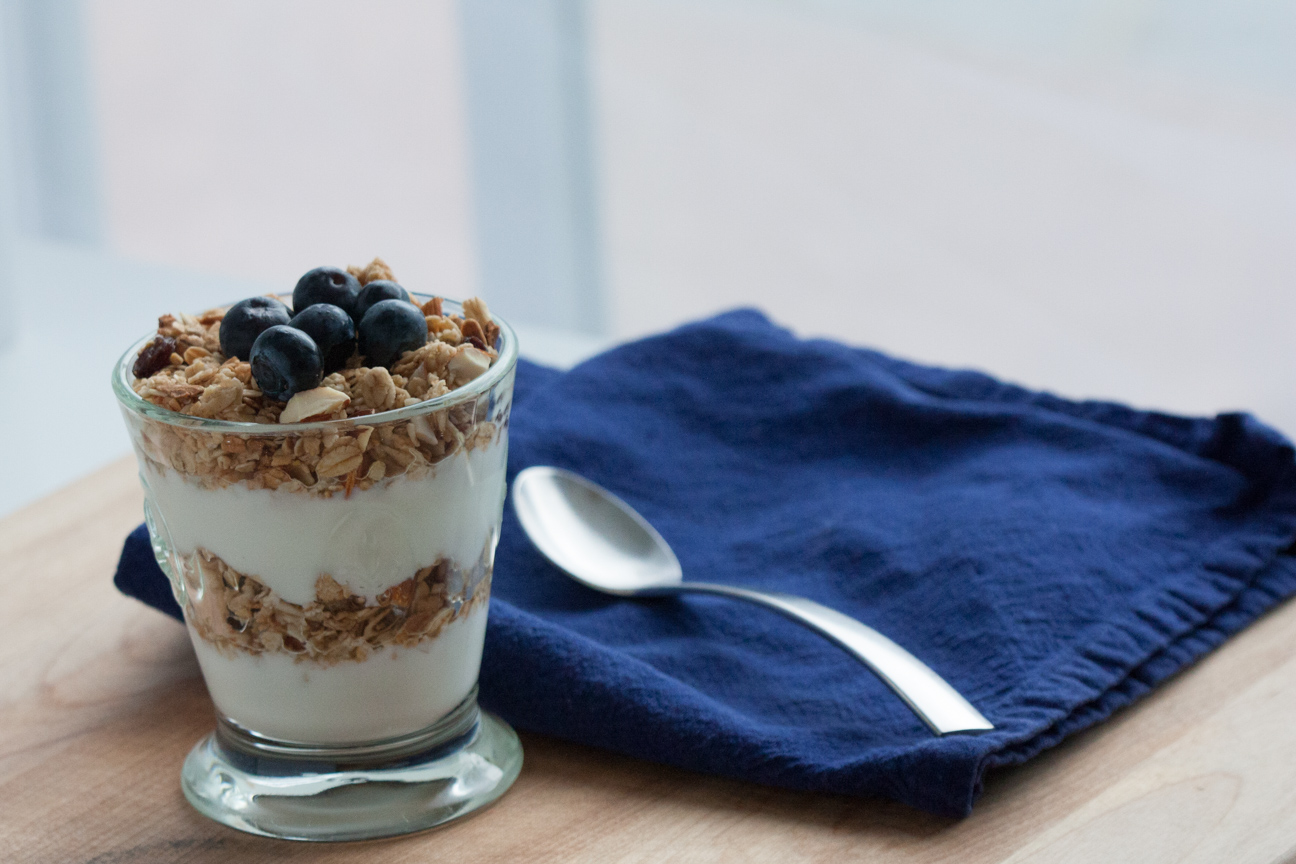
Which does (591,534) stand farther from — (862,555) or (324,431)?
(324,431)

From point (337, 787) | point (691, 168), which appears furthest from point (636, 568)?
point (691, 168)

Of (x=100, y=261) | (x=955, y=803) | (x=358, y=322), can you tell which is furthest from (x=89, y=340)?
(x=955, y=803)

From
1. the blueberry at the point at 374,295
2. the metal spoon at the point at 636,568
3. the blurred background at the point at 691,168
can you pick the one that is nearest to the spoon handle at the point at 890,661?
the metal spoon at the point at 636,568

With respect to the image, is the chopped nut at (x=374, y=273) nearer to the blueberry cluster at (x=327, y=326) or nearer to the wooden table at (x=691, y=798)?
the blueberry cluster at (x=327, y=326)

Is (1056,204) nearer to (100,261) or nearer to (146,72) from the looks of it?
(100,261)

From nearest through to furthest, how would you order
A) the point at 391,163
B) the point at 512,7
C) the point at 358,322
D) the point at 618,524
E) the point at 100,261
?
the point at 358,322 → the point at 618,524 → the point at 100,261 → the point at 512,7 → the point at 391,163

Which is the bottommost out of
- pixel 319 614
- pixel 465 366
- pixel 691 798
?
pixel 691 798
